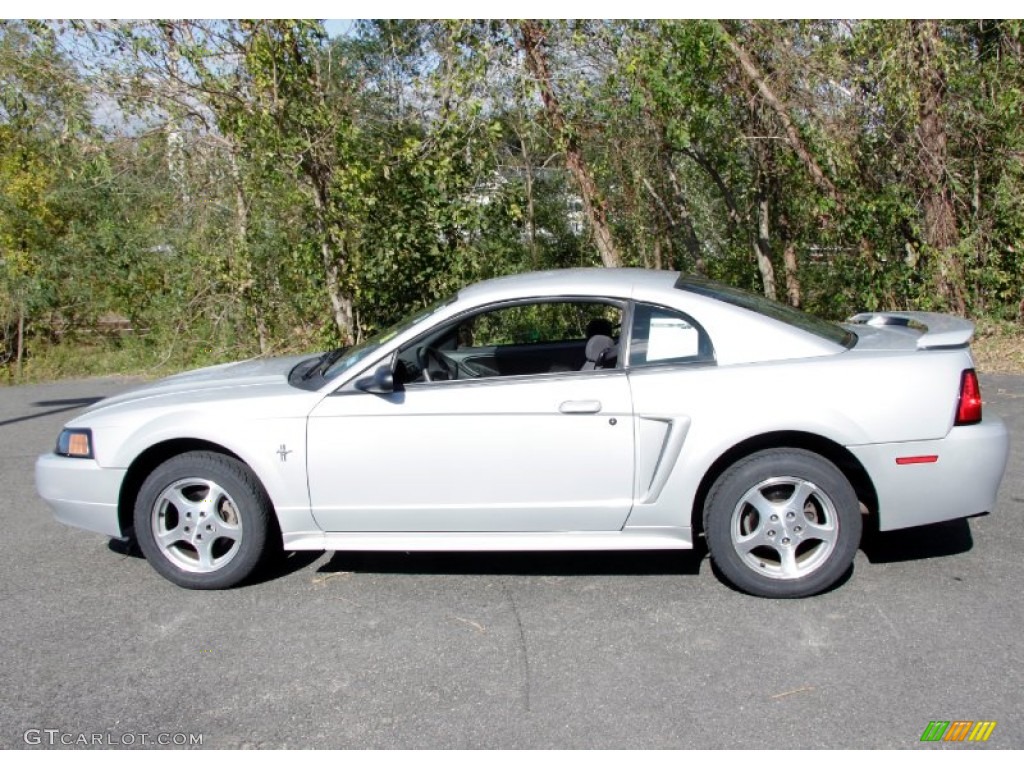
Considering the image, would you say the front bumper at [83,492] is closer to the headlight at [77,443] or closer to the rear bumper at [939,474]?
the headlight at [77,443]

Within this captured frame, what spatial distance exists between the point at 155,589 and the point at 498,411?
205cm

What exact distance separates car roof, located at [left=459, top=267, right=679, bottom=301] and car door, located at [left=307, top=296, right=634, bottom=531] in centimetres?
44

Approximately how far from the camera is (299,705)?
12.2 feet

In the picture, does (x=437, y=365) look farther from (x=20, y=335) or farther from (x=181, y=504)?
(x=20, y=335)

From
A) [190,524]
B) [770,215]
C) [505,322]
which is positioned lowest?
[190,524]

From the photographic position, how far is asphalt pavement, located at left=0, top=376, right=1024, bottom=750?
3.48 metres

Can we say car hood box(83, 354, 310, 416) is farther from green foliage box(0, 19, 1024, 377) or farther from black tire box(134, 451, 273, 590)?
green foliage box(0, 19, 1024, 377)

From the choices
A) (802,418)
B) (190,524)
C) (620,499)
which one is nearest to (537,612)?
(620,499)

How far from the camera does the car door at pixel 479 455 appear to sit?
176 inches

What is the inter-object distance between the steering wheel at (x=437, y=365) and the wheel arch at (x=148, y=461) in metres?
1.02

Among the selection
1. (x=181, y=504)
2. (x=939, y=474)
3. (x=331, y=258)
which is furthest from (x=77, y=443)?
(x=331, y=258)

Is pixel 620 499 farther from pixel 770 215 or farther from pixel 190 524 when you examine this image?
pixel 770 215

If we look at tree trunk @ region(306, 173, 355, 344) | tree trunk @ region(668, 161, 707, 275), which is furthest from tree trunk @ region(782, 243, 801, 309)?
tree trunk @ region(306, 173, 355, 344)
